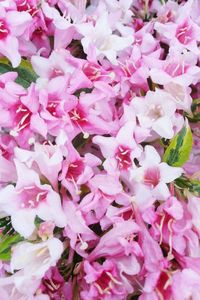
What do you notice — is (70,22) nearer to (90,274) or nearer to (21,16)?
(21,16)

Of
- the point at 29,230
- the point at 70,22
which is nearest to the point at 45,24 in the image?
the point at 70,22

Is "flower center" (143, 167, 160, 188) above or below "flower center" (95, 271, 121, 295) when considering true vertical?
above

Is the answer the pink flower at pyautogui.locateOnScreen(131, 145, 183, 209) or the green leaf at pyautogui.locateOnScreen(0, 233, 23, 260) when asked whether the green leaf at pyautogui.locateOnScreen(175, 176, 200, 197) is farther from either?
the green leaf at pyautogui.locateOnScreen(0, 233, 23, 260)

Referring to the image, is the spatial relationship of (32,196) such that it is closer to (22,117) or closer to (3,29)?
(22,117)

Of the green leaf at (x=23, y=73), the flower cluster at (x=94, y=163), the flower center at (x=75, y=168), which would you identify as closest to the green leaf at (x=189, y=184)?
the flower cluster at (x=94, y=163)

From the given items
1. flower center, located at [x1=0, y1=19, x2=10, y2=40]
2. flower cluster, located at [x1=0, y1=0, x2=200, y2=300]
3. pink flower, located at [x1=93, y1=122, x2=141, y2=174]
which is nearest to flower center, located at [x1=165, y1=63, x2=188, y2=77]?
flower cluster, located at [x1=0, y1=0, x2=200, y2=300]

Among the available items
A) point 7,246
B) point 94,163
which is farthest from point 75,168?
point 7,246

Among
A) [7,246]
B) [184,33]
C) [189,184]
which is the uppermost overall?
[184,33]

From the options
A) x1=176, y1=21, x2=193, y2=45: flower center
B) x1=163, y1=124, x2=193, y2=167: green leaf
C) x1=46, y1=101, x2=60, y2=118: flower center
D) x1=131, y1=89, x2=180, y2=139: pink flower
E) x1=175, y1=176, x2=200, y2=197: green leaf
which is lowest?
x1=175, y1=176, x2=200, y2=197: green leaf
